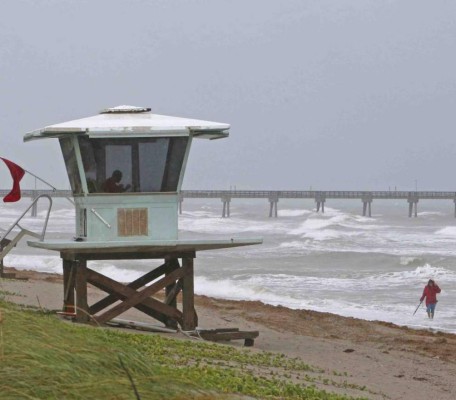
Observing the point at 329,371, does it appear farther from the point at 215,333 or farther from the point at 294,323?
the point at 294,323

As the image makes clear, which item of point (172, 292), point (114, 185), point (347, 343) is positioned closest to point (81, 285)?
point (114, 185)

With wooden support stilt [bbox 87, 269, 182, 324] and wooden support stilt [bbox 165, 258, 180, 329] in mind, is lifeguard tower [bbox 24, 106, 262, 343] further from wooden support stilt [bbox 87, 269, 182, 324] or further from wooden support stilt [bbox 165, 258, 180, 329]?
wooden support stilt [bbox 165, 258, 180, 329]

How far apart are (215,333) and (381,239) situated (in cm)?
5803

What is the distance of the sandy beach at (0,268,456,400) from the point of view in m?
13.0

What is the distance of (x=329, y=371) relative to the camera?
41.8 ft

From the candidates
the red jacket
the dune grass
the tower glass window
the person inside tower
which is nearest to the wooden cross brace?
the person inside tower

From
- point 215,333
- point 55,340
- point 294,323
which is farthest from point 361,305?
point 55,340

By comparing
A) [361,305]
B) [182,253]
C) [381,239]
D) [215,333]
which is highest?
[182,253]

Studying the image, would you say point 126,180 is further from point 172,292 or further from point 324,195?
point 324,195

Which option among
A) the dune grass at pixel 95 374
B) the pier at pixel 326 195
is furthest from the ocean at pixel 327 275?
the pier at pixel 326 195

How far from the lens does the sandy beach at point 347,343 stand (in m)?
13.0

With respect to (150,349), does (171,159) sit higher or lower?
higher

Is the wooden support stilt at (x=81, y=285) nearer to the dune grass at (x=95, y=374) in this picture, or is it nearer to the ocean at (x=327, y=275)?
the dune grass at (x=95, y=374)

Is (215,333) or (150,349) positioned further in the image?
(215,333)
